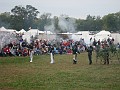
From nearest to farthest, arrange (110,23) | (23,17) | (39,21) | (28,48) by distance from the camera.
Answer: (28,48), (110,23), (23,17), (39,21)

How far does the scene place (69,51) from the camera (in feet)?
133

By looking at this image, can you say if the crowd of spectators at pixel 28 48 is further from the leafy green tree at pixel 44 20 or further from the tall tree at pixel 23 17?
the leafy green tree at pixel 44 20

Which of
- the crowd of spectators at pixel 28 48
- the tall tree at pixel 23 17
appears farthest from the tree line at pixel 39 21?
the crowd of spectators at pixel 28 48

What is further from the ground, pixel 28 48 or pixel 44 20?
pixel 44 20

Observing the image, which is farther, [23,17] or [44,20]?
[44,20]

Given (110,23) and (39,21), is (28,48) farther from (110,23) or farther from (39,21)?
(39,21)

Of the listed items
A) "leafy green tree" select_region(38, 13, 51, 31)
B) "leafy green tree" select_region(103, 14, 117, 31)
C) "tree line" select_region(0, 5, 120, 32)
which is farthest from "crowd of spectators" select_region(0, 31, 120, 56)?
"leafy green tree" select_region(38, 13, 51, 31)

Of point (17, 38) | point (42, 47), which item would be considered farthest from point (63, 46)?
point (17, 38)

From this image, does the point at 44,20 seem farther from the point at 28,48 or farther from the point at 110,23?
the point at 28,48

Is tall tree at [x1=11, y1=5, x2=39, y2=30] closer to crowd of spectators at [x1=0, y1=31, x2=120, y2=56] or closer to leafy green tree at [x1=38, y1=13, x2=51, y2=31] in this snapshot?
leafy green tree at [x1=38, y1=13, x2=51, y2=31]

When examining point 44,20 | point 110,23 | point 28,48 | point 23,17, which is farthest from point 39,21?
point 28,48

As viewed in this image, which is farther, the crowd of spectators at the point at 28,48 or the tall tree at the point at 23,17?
the tall tree at the point at 23,17

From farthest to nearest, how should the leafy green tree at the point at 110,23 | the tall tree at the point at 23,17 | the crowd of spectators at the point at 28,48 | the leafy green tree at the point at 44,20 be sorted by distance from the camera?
the leafy green tree at the point at 44,20 < the leafy green tree at the point at 110,23 < the tall tree at the point at 23,17 < the crowd of spectators at the point at 28,48

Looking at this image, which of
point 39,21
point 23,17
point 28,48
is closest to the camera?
point 28,48
